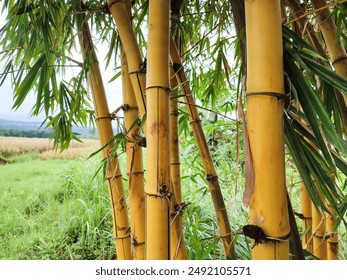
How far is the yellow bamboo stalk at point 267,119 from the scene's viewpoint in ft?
1.36

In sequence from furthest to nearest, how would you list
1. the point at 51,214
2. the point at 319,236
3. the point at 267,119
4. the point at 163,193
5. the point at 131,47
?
1. the point at 51,214
2. the point at 319,236
3. the point at 131,47
4. the point at 163,193
5. the point at 267,119

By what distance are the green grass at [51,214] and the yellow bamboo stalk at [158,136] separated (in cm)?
119

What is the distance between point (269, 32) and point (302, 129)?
0.17 m

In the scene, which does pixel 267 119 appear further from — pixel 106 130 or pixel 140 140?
pixel 106 130

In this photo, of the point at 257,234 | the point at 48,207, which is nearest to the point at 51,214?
the point at 48,207

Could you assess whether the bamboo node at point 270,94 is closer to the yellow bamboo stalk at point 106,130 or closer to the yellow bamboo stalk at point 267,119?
the yellow bamboo stalk at point 267,119

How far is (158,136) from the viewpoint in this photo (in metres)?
0.53

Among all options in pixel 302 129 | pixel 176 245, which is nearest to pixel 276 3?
pixel 302 129

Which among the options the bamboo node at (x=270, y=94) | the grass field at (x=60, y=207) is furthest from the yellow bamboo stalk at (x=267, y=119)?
the grass field at (x=60, y=207)

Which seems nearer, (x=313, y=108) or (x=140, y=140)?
(x=313, y=108)

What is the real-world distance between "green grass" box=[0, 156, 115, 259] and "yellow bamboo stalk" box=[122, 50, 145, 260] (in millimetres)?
956

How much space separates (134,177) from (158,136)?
262 mm
